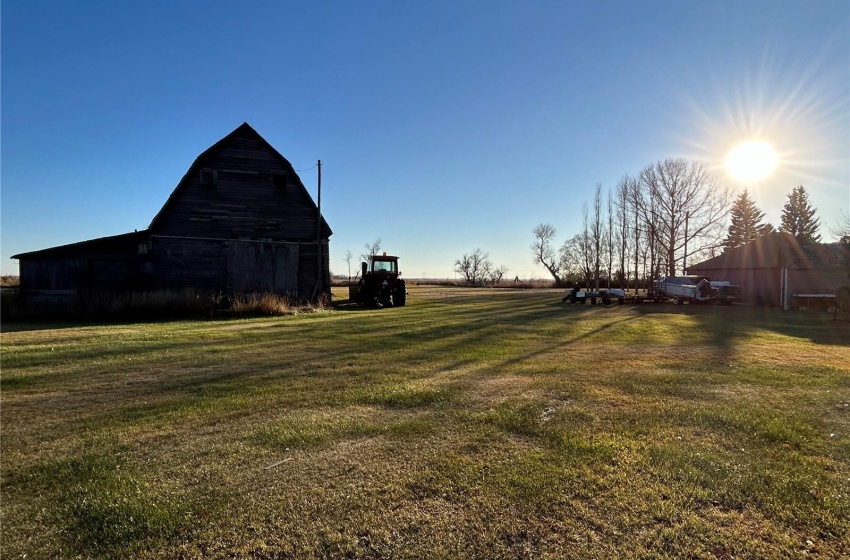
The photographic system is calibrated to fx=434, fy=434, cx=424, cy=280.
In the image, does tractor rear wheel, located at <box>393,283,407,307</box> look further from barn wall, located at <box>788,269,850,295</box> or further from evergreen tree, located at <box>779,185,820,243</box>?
evergreen tree, located at <box>779,185,820,243</box>

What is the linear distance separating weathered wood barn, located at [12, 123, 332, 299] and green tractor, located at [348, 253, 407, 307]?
251 centimetres

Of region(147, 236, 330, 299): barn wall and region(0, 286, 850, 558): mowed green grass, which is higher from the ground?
region(147, 236, 330, 299): barn wall

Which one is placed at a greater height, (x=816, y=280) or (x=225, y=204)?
(x=225, y=204)

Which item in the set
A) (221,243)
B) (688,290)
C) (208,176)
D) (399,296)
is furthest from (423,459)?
(688,290)

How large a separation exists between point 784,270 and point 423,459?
33284 mm

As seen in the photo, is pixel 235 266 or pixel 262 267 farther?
pixel 262 267

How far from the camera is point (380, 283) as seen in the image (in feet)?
83.4

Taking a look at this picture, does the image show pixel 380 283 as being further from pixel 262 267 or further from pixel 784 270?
pixel 784 270

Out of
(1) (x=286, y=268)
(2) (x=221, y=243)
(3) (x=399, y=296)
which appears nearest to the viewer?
(2) (x=221, y=243)

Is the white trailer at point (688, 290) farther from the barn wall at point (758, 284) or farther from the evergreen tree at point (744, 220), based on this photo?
the evergreen tree at point (744, 220)

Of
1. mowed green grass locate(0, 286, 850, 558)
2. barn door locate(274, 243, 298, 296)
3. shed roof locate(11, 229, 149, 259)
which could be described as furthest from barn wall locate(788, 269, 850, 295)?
shed roof locate(11, 229, 149, 259)

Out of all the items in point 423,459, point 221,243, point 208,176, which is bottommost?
point 423,459

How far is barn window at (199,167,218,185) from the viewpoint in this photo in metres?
22.9

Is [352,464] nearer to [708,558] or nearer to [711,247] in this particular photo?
[708,558]
